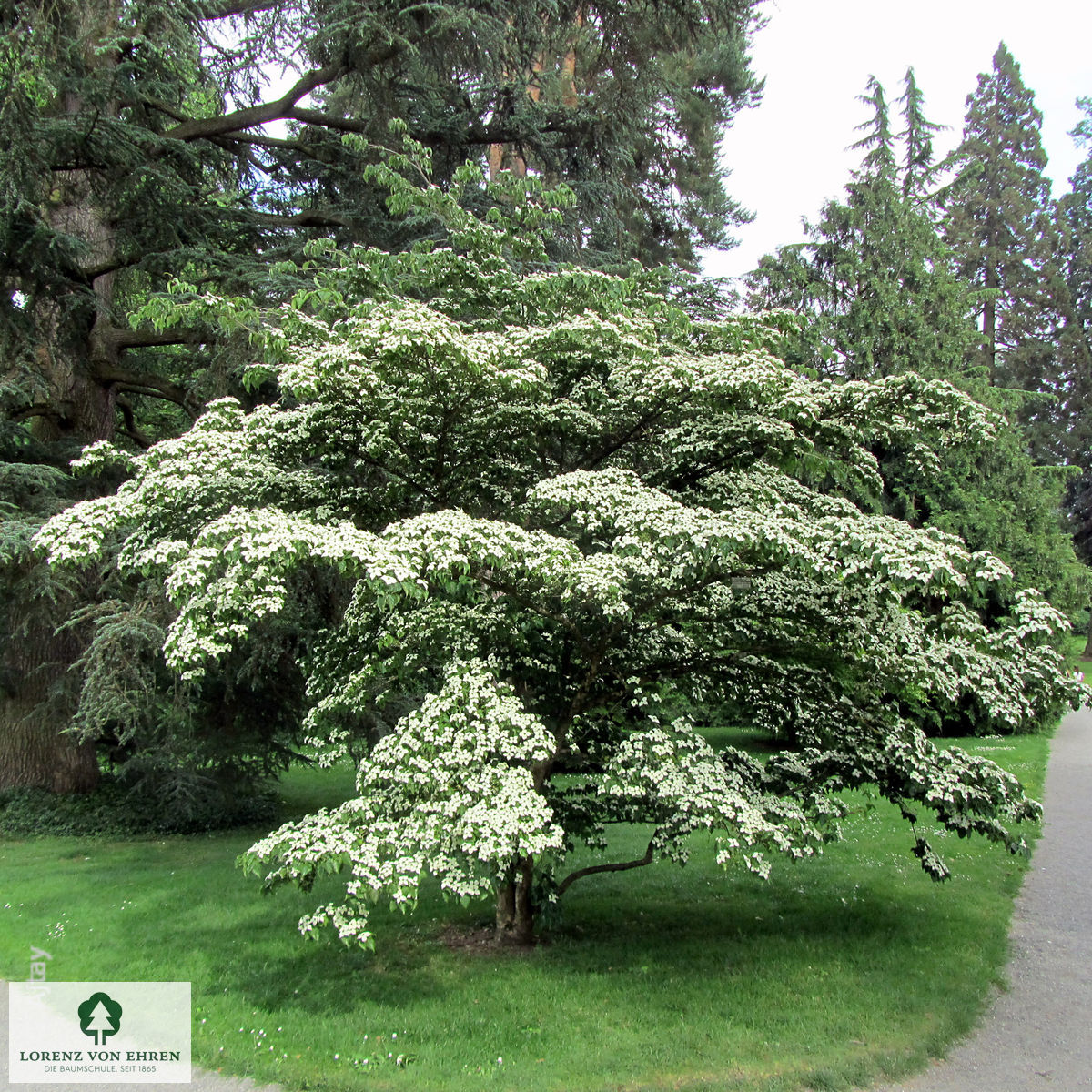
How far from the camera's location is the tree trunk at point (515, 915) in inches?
249

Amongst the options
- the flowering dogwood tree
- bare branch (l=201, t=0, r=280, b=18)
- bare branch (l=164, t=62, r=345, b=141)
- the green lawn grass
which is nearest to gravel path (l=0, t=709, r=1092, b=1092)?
the green lawn grass

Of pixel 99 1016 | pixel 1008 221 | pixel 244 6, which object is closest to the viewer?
pixel 99 1016

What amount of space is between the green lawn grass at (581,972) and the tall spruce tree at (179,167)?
91.2 inches

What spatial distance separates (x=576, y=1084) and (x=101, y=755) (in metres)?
11.4

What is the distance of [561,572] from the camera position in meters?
4.61

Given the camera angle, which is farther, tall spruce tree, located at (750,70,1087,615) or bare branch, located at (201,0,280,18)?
tall spruce tree, located at (750,70,1087,615)

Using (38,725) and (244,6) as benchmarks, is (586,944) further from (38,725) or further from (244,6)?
(244,6)

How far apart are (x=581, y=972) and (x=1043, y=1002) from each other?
305 centimetres

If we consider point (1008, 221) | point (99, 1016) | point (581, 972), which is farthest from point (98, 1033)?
point (1008, 221)

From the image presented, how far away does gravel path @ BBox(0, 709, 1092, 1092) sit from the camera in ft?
14.8

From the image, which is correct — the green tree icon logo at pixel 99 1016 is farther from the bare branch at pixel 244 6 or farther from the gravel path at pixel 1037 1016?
the bare branch at pixel 244 6

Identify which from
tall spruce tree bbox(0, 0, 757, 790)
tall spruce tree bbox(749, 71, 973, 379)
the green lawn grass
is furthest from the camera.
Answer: tall spruce tree bbox(749, 71, 973, 379)

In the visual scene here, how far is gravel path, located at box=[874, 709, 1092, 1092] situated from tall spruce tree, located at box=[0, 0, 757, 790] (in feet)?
24.5

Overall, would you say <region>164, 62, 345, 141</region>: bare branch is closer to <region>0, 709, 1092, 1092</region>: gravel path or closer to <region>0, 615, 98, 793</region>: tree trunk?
<region>0, 615, 98, 793</region>: tree trunk
